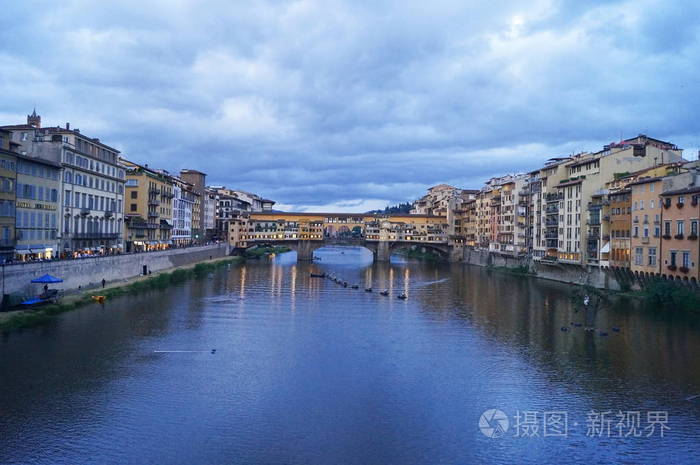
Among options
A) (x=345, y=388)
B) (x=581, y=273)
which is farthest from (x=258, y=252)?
(x=345, y=388)

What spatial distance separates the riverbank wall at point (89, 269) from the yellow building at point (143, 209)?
3.63 m

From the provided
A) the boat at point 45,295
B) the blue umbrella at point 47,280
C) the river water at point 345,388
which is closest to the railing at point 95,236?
the river water at point 345,388

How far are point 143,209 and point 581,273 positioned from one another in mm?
52305

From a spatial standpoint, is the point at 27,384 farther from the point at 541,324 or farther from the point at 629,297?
the point at 629,297

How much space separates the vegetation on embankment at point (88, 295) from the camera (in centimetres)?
3303

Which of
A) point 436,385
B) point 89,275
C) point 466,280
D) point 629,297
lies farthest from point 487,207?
point 436,385

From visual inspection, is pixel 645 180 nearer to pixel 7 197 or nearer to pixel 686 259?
pixel 686 259

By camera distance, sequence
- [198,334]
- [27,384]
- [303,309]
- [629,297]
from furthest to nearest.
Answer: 1. [629,297]
2. [303,309]
3. [198,334]
4. [27,384]

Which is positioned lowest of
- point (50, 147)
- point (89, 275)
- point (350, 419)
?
point (350, 419)

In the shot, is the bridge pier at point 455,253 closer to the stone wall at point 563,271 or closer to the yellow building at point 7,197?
the stone wall at point 563,271

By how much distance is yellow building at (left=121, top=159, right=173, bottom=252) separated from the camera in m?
69.4

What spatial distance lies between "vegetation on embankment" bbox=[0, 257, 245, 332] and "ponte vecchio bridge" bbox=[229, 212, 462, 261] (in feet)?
102

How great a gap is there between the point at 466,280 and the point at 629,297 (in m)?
24.6

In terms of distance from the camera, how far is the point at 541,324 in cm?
3966
